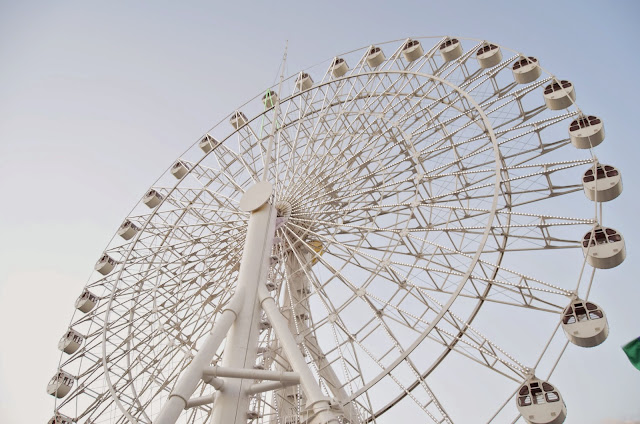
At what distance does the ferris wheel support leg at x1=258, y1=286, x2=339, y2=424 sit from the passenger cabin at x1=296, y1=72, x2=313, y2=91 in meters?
10.7

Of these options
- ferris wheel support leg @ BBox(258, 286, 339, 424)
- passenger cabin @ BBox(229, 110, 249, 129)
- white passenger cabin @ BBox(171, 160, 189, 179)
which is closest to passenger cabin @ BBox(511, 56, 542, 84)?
ferris wheel support leg @ BBox(258, 286, 339, 424)

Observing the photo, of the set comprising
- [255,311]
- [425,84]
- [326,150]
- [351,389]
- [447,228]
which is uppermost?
[425,84]

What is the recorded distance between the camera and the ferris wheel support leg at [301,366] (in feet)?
32.7

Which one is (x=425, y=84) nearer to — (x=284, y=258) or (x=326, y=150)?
(x=326, y=150)

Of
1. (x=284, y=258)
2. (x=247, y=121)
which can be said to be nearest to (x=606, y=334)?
(x=284, y=258)

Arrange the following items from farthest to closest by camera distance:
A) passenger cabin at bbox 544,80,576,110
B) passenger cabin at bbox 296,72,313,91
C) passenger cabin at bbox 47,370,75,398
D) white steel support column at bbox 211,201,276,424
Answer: passenger cabin at bbox 296,72,313,91
passenger cabin at bbox 47,370,75,398
passenger cabin at bbox 544,80,576,110
white steel support column at bbox 211,201,276,424

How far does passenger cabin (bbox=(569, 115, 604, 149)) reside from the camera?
13.6m

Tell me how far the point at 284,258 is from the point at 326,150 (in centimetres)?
395

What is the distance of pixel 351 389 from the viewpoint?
38.8ft

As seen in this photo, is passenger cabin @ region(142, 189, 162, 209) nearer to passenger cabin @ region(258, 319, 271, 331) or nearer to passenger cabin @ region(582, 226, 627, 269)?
passenger cabin @ region(258, 319, 271, 331)

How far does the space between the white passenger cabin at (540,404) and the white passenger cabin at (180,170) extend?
15768mm

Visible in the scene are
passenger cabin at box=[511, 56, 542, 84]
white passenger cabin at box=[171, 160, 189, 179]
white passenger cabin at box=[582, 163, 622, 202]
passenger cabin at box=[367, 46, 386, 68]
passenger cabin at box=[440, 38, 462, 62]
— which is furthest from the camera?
white passenger cabin at box=[171, 160, 189, 179]

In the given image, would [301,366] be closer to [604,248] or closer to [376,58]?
[604,248]

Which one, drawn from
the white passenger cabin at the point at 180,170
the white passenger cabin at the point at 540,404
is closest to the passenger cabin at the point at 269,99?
the white passenger cabin at the point at 180,170
